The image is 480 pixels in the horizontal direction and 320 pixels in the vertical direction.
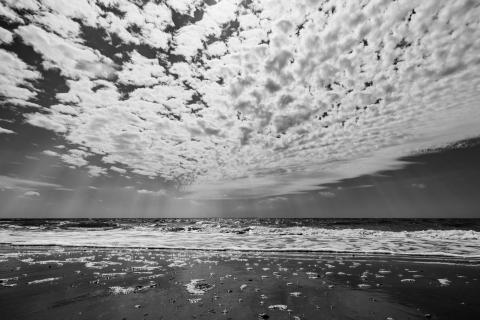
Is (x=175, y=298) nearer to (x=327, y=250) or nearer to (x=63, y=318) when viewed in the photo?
(x=63, y=318)

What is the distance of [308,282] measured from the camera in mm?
8328

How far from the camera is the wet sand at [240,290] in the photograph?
5.74m

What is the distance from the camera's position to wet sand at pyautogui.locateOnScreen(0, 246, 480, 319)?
18.8 ft

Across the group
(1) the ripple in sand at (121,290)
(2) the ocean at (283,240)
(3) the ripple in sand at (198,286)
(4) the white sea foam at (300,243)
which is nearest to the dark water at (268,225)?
(2) the ocean at (283,240)

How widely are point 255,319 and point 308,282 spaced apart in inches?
139

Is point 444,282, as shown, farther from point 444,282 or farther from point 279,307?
point 279,307

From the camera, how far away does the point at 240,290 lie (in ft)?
24.3

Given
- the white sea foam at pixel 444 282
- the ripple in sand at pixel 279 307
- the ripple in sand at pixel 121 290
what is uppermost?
the ripple in sand at pixel 121 290

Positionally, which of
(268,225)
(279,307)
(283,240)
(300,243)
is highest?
(268,225)

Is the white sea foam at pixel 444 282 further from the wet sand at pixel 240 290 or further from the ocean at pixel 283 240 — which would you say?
the ocean at pixel 283 240

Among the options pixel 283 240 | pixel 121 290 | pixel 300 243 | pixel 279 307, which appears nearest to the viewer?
pixel 279 307

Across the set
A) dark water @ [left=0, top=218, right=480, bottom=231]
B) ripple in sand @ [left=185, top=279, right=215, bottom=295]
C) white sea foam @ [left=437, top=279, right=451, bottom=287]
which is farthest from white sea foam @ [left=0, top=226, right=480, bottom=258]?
dark water @ [left=0, top=218, right=480, bottom=231]

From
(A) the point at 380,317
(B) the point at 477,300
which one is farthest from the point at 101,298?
(B) the point at 477,300

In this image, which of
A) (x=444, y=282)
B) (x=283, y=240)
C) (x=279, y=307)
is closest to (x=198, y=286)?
(x=279, y=307)
